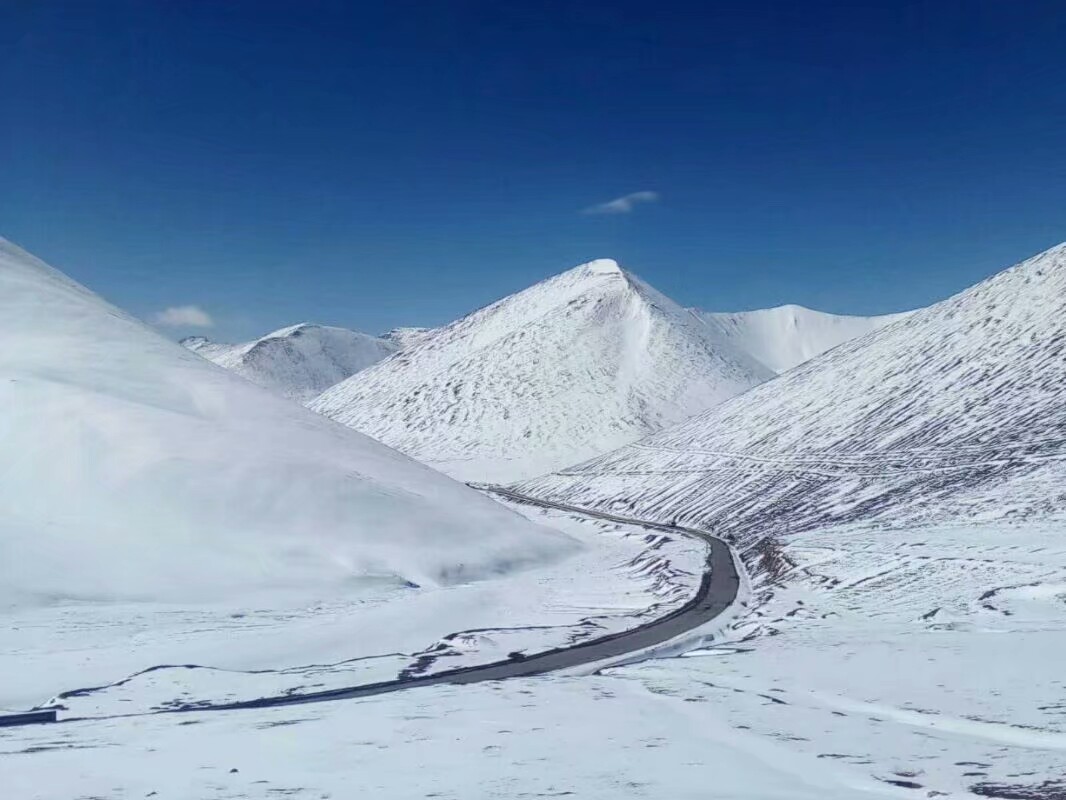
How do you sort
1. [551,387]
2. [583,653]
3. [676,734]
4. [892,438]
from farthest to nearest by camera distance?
[551,387], [892,438], [583,653], [676,734]

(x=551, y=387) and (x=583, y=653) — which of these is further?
(x=551, y=387)

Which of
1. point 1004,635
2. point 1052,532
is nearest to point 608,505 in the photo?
point 1052,532

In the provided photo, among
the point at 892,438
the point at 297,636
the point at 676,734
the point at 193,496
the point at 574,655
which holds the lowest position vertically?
the point at 676,734

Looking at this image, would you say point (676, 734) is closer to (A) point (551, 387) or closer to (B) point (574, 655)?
(B) point (574, 655)

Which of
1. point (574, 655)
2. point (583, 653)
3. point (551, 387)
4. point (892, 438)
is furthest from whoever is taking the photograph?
point (551, 387)

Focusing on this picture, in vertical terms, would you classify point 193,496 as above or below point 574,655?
above

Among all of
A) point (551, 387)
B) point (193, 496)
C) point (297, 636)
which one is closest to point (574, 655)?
point (297, 636)

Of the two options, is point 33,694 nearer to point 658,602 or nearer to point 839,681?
point 839,681
